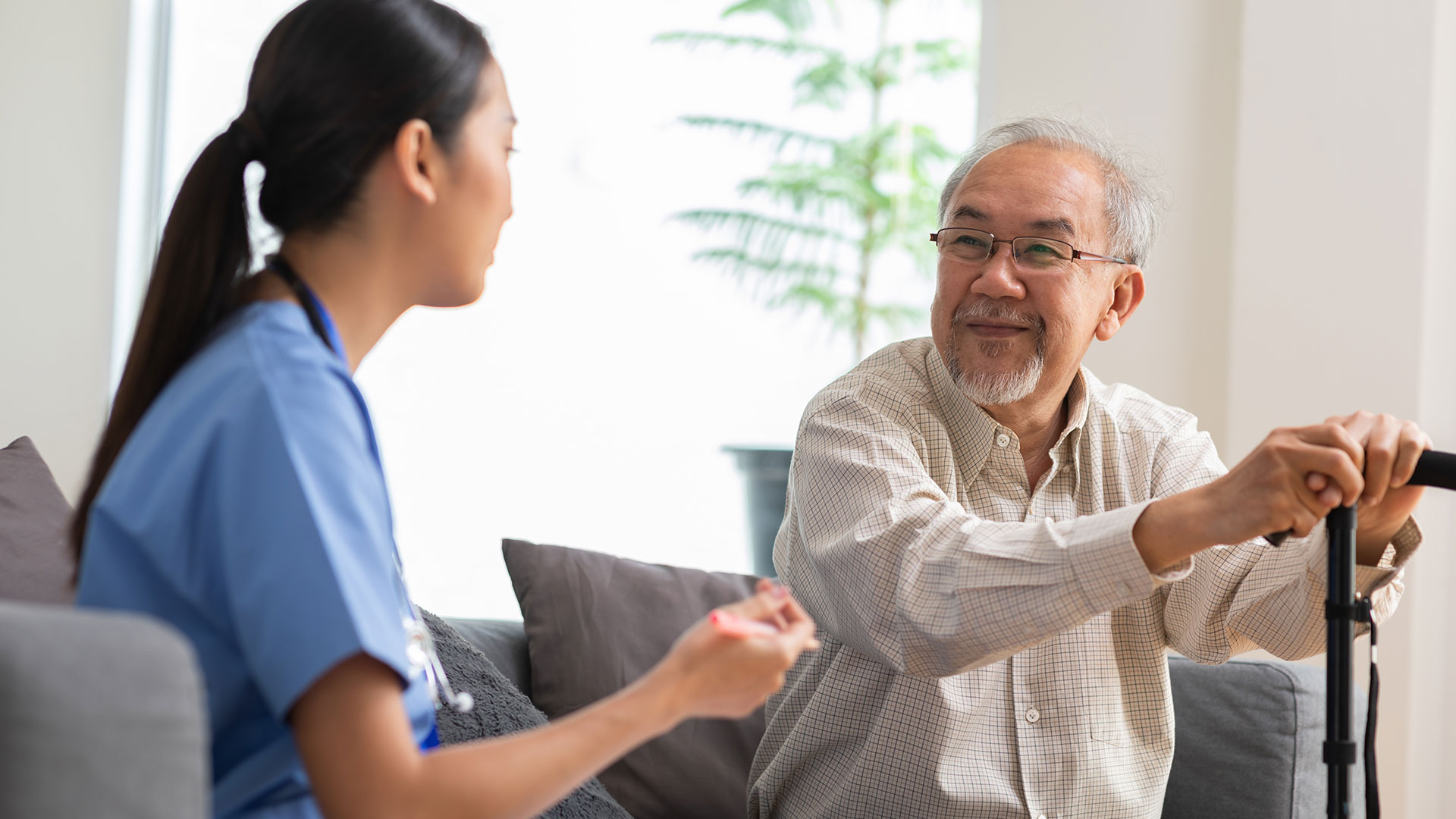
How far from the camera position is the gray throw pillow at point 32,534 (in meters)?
1.53

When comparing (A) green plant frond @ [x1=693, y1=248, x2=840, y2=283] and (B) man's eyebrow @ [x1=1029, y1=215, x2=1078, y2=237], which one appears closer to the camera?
(B) man's eyebrow @ [x1=1029, y1=215, x2=1078, y2=237]

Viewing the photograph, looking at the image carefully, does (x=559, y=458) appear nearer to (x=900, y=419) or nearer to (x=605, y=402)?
(x=605, y=402)

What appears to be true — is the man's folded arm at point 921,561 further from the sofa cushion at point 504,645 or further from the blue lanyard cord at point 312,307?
the blue lanyard cord at point 312,307

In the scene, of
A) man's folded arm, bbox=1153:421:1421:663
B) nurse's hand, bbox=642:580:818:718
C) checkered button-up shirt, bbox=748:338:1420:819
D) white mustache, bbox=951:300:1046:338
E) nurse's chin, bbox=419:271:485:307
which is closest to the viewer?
nurse's hand, bbox=642:580:818:718

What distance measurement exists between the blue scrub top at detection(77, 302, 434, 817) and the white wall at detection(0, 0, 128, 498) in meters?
2.41

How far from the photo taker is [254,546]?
82cm

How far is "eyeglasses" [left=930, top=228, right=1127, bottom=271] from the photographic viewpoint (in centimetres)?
171

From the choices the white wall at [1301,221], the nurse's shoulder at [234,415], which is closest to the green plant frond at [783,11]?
the white wall at [1301,221]

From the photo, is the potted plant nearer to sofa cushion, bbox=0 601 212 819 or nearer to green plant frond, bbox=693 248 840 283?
green plant frond, bbox=693 248 840 283

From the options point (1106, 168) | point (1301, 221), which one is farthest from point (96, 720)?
point (1301, 221)

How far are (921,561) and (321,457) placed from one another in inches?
30.0

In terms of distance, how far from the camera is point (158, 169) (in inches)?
127

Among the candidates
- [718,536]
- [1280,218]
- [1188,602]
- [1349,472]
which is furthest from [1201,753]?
[718,536]

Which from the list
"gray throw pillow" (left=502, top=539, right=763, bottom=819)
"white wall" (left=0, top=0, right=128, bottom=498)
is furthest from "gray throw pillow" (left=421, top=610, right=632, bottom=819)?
"white wall" (left=0, top=0, right=128, bottom=498)
